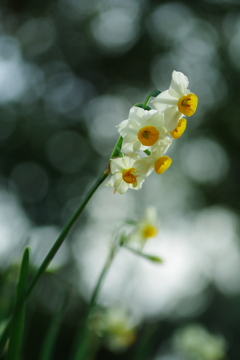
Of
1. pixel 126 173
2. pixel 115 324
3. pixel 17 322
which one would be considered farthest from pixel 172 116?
pixel 115 324

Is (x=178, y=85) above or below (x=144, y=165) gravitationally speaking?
above

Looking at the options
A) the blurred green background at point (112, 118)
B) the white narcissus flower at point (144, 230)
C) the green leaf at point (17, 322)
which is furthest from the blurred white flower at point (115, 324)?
the blurred green background at point (112, 118)

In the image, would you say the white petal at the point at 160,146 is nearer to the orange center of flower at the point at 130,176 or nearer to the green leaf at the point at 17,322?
the orange center of flower at the point at 130,176

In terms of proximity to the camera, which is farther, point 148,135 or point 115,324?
point 115,324

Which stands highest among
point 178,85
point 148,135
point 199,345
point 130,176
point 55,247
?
point 178,85

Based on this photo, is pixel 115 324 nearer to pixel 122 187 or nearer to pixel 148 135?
pixel 122 187

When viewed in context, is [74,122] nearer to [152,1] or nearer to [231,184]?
[152,1]
